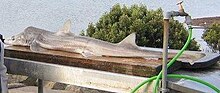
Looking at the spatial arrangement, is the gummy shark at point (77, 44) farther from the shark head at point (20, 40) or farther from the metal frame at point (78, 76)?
the metal frame at point (78, 76)

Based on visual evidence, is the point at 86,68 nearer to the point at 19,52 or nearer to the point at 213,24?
the point at 19,52

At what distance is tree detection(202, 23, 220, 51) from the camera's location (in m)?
5.80

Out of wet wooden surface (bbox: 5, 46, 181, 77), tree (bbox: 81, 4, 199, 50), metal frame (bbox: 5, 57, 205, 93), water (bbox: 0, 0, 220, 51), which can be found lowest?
metal frame (bbox: 5, 57, 205, 93)

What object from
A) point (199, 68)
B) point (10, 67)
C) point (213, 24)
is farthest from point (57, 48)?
point (213, 24)

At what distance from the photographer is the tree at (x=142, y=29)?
16.4ft

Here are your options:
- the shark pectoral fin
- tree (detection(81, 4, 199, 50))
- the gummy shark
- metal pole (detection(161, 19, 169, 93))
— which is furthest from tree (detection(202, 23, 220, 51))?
metal pole (detection(161, 19, 169, 93))

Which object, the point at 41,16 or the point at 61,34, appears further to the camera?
the point at 41,16

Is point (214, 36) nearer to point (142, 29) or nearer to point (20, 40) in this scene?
point (142, 29)

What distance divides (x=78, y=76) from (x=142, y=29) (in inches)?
126

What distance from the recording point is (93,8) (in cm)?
677

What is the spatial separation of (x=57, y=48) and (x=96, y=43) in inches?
9.5

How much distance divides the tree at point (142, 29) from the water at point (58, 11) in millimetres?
1055

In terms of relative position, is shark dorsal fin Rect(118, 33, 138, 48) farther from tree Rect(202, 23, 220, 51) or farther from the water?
the water

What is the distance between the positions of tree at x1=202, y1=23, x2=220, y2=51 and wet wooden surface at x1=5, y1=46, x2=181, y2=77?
4.06 meters
